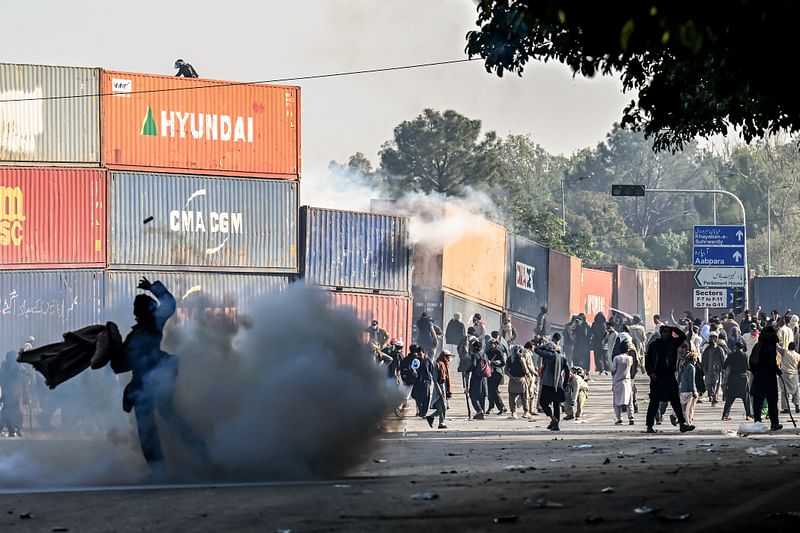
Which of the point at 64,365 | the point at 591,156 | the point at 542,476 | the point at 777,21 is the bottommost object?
the point at 542,476

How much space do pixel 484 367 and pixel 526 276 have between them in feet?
71.2

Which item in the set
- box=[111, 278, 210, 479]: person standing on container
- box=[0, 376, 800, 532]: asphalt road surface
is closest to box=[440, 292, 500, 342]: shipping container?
box=[0, 376, 800, 532]: asphalt road surface

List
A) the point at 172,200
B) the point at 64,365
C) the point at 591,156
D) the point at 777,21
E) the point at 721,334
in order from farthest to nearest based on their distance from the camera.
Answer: the point at 591,156 → the point at 172,200 → the point at 721,334 → the point at 64,365 → the point at 777,21

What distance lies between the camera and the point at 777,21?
931 cm

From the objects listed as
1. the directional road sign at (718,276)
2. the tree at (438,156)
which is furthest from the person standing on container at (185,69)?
the tree at (438,156)

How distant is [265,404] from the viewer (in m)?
12.3

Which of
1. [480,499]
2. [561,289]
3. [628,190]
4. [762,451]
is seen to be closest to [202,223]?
[628,190]

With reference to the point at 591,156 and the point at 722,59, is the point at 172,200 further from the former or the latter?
the point at 591,156

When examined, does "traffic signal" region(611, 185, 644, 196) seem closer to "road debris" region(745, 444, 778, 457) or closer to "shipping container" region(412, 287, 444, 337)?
"shipping container" region(412, 287, 444, 337)

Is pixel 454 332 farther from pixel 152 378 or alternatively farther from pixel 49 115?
pixel 152 378

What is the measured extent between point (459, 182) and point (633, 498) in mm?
86424

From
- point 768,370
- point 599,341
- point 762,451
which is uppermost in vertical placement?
point 599,341

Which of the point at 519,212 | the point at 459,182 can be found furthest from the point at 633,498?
the point at 459,182

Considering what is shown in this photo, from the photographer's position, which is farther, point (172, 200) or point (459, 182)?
point (459, 182)
